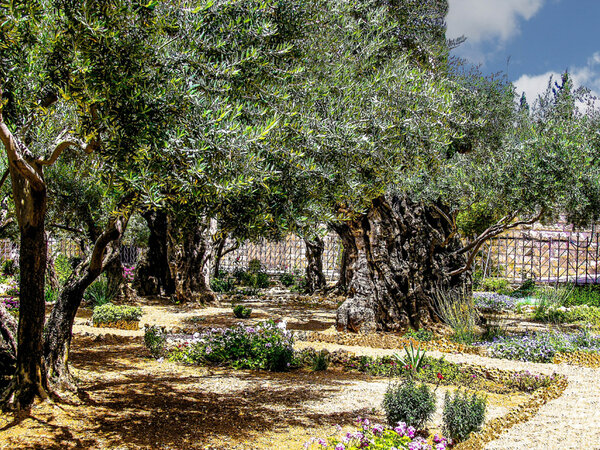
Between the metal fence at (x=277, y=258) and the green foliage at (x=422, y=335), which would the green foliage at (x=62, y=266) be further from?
the green foliage at (x=422, y=335)

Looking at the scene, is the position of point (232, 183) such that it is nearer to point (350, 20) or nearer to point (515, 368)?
point (350, 20)

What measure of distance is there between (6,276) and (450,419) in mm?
20660

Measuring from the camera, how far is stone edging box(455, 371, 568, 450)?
4500mm

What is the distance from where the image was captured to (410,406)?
4762 mm

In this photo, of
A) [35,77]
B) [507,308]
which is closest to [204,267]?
[507,308]

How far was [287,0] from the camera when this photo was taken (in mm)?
5203

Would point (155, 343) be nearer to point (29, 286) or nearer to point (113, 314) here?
point (29, 286)

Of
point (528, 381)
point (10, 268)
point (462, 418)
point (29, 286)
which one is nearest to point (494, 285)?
→ point (528, 381)

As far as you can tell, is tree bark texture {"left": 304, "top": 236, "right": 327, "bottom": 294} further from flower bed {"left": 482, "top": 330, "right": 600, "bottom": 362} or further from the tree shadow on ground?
the tree shadow on ground

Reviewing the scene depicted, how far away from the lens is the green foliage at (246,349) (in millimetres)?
7664

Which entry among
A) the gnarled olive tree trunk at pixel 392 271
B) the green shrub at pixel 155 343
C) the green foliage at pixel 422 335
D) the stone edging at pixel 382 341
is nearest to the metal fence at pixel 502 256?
the gnarled olive tree trunk at pixel 392 271

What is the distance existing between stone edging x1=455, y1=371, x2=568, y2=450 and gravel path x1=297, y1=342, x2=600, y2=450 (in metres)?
0.06

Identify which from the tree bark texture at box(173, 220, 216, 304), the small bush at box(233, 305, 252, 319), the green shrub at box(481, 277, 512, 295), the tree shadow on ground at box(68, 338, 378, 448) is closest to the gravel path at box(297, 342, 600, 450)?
the tree shadow on ground at box(68, 338, 378, 448)

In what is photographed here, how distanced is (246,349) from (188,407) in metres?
2.47
